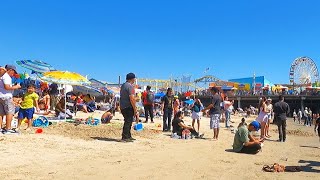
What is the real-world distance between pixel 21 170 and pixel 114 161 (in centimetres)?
158

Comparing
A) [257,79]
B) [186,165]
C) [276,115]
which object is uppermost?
[257,79]

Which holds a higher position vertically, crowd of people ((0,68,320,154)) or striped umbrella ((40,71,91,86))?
striped umbrella ((40,71,91,86))

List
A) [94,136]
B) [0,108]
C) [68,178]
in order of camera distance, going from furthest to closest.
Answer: [94,136] → [0,108] → [68,178]

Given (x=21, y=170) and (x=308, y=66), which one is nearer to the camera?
(x=21, y=170)

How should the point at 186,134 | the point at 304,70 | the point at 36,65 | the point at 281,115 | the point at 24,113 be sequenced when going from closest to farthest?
1. the point at 24,113
2. the point at 186,134
3. the point at 281,115
4. the point at 36,65
5. the point at 304,70

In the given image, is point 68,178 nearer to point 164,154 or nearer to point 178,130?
point 164,154

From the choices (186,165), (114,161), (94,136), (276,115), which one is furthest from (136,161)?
(276,115)

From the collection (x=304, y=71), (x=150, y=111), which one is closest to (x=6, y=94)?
(x=150, y=111)

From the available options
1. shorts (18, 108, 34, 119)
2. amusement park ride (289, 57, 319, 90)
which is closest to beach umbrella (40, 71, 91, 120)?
shorts (18, 108, 34, 119)

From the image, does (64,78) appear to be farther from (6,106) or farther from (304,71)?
(304,71)

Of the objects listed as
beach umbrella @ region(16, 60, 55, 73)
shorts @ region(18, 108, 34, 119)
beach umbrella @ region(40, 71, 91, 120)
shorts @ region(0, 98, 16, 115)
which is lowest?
shorts @ region(18, 108, 34, 119)

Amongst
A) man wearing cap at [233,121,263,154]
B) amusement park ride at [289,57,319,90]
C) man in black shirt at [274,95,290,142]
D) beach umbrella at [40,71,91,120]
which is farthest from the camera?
amusement park ride at [289,57,319,90]

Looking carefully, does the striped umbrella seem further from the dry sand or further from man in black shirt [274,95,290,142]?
man in black shirt [274,95,290,142]

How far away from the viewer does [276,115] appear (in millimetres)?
11859
